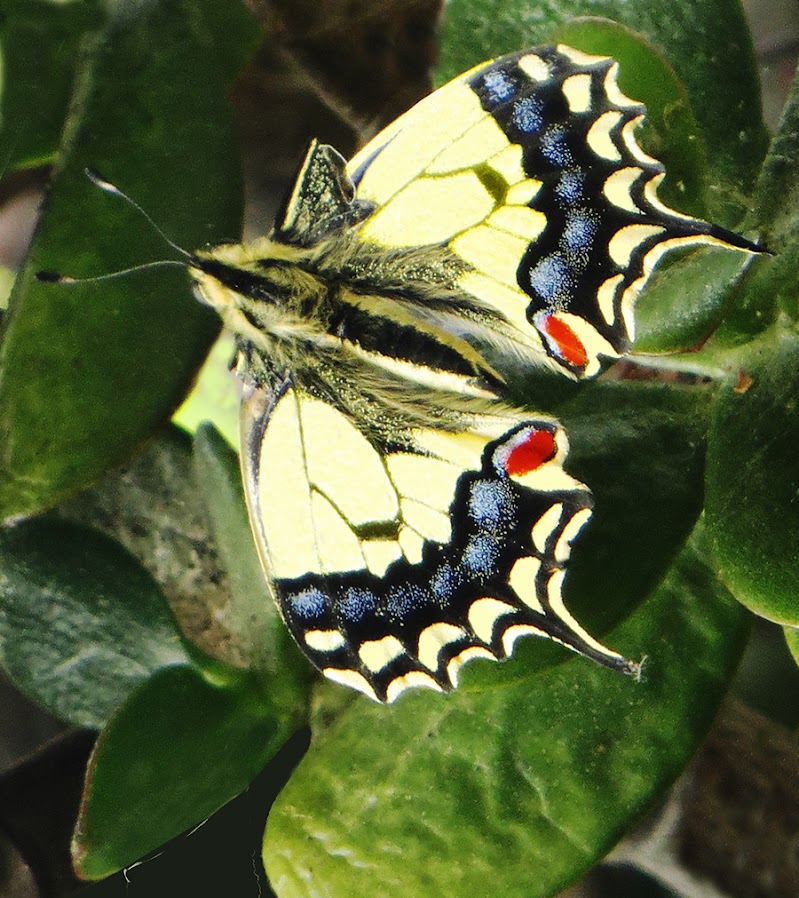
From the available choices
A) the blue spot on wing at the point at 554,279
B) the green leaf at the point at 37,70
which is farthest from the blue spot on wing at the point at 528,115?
the green leaf at the point at 37,70

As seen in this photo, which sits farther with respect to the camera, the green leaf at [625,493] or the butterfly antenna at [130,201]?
the butterfly antenna at [130,201]

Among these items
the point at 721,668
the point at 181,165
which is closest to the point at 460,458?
the point at 721,668

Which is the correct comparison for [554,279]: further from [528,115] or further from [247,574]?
[247,574]

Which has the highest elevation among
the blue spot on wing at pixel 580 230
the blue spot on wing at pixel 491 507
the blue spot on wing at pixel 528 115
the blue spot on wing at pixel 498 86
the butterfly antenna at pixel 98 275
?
the blue spot on wing at pixel 498 86

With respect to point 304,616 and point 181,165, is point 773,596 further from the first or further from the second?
point 181,165

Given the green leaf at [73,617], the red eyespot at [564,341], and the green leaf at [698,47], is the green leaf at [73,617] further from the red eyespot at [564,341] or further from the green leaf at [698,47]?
the green leaf at [698,47]

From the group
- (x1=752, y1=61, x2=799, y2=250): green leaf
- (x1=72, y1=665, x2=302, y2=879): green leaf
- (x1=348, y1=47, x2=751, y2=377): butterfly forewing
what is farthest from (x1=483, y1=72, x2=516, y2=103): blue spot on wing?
(x1=72, y1=665, x2=302, y2=879): green leaf

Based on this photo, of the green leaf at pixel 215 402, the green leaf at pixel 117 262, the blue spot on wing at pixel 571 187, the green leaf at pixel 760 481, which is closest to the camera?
the green leaf at pixel 760 481
